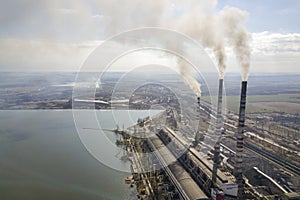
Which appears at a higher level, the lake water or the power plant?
the power plant

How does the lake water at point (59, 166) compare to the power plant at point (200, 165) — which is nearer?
the power plant at point (200, 165)

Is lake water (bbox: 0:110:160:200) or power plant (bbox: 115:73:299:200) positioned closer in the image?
power plant (bbox: 115:73:299:200)

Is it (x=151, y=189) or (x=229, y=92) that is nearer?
(x=151, y=189)

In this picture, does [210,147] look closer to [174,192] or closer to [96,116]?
[174,192]

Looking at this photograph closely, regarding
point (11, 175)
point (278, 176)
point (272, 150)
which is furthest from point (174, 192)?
point (272, 150)

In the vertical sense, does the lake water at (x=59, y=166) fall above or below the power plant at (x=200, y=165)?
below

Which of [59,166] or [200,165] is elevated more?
[200,165]

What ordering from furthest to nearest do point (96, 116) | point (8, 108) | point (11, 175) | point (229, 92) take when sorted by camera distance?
1. point (229, 92)
2. point (8, 108)
3. point (96, 116)
4. point (11, 175)

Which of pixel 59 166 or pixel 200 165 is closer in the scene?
pixel 200 165
